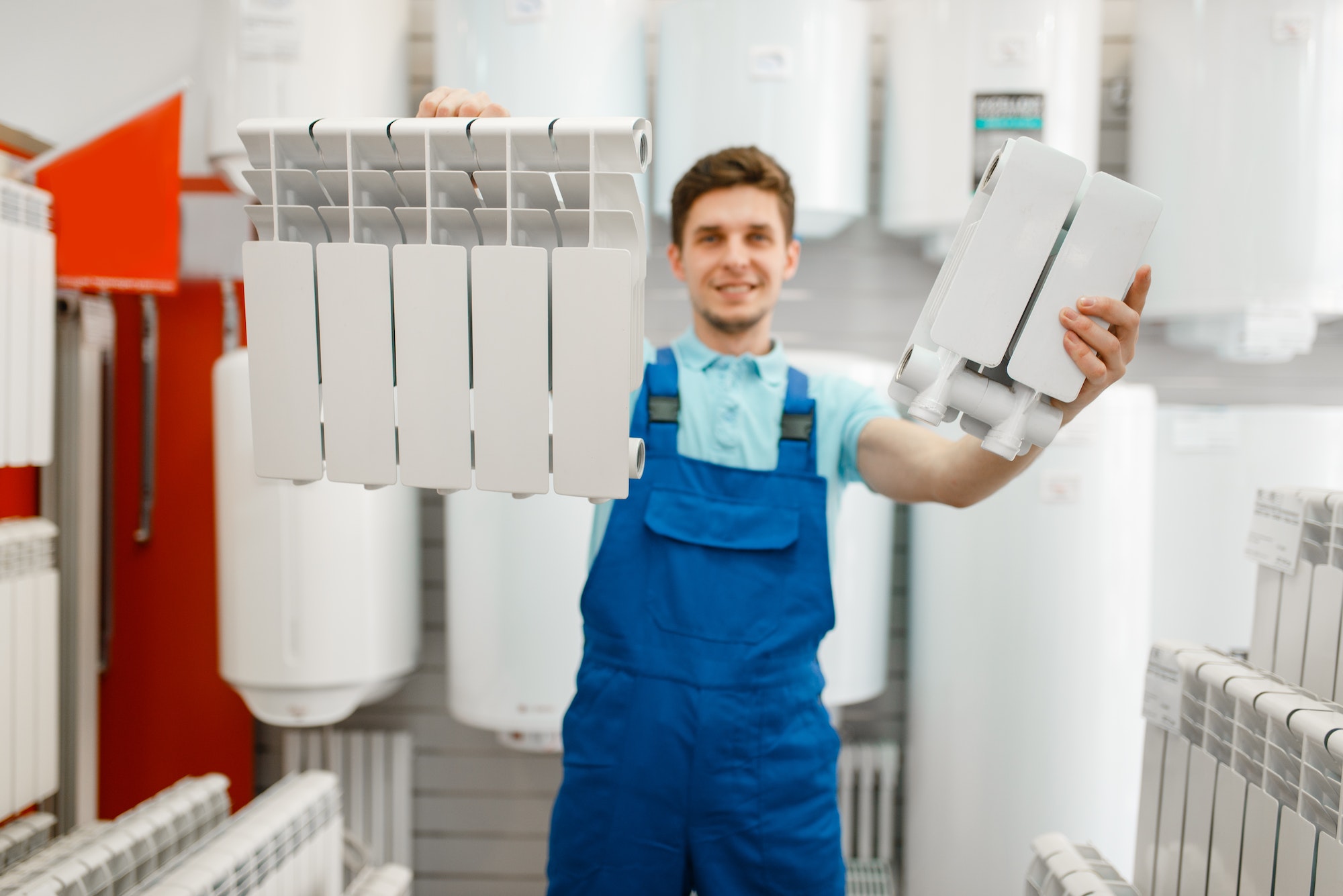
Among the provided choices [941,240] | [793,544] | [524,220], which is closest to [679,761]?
[793,544]

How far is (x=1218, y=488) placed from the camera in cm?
223

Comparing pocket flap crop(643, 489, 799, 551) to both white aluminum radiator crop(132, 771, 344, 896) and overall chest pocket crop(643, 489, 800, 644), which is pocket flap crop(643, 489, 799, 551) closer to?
overall chest pocket crop(643, 489, 800, 644)

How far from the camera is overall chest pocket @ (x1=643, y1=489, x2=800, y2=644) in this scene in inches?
53.7

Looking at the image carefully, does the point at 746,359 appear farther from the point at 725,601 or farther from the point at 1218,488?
the point at 1218,488

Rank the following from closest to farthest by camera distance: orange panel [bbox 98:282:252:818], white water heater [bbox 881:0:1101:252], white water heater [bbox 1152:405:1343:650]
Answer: white water heater [bbox 881:0:1101:252] < white water heater [bbox 1152:405:1343:650] < orange panel [bbox 98:282:252:818]

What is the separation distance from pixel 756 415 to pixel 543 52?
1.06m

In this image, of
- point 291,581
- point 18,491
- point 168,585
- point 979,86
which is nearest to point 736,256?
point 979,86

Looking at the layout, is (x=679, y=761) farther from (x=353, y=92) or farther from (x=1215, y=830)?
(x=353, y=92)

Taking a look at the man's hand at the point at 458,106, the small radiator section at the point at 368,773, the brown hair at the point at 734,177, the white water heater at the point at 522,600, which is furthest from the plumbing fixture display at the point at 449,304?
the small radiator section at the point at 368,773

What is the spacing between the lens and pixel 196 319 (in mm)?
2311

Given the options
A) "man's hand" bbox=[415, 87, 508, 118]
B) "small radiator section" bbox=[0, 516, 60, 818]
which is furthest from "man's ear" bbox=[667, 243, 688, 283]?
"small radiator section" bbox=[0, 516, 60, 818]

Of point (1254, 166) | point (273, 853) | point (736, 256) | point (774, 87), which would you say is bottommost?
point (273, 853)

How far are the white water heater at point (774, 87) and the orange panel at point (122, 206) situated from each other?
1176mm

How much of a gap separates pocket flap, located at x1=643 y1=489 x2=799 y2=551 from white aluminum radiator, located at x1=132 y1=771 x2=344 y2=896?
2.84 feet
